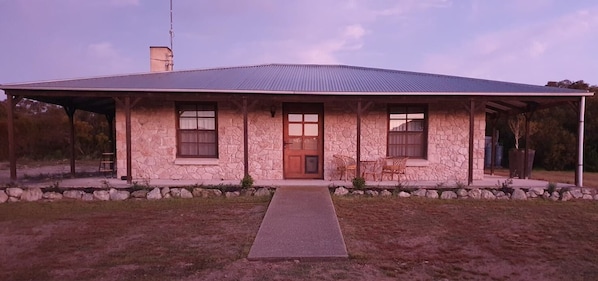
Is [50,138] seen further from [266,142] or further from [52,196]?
[266,142]

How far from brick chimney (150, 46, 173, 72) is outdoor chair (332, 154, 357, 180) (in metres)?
7.00

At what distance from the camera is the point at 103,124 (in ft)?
85.0

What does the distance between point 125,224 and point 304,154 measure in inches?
219

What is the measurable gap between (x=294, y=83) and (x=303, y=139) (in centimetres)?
161

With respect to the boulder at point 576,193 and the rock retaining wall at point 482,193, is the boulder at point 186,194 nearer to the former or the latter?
the rock retaining wall at point 482,193

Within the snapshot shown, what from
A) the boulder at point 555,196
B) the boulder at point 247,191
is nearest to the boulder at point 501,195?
the boulder at point 555,196

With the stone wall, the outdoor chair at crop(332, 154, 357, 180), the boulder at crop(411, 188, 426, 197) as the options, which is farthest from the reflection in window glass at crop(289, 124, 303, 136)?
the boulder at crop(411, 188, 426, 197)

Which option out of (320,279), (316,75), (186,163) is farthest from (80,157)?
(320,279)

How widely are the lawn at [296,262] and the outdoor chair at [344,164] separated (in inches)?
76.0

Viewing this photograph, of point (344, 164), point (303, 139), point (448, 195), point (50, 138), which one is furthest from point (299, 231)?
point (50, 138)

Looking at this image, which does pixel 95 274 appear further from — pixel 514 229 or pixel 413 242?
pixel 514 229

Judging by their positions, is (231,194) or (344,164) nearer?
(231,194)

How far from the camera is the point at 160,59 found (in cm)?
1380

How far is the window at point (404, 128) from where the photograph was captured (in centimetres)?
1138
